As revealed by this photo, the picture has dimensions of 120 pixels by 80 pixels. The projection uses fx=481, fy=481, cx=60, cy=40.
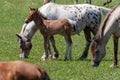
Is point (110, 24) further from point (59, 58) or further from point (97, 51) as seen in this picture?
point (59, 58)

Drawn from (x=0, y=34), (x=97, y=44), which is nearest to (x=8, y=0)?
(x=0, y=34)

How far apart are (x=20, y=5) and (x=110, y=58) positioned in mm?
19305

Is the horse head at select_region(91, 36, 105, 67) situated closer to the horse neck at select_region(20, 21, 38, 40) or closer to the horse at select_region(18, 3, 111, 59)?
the horse at select_region(18, 3, 111, 59)

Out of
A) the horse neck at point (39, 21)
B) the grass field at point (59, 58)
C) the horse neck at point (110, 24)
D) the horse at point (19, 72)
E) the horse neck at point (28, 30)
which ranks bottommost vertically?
the grass field at point (59, 58)

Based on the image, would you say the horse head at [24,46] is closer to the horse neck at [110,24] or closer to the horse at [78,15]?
the horse at [78,15]

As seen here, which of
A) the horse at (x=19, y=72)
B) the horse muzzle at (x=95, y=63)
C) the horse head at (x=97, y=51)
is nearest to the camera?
the horse at (x=19, y=72)

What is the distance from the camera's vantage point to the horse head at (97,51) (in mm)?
Result: 12422

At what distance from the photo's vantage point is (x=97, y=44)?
12.4 meters

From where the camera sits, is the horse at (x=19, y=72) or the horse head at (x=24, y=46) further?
the horse head at (x=24, y=46)

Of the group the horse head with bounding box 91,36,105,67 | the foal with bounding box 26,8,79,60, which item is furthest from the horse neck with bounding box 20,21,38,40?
the horse head with bounding box 91,36,105,67

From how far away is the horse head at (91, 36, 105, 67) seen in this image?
12.4m

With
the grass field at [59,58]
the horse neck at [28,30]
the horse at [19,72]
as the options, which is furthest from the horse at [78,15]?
the horse at [19,72]

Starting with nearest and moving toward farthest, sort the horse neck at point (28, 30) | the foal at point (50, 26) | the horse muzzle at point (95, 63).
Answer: the horse muzzle at point (95, 63) < the foal at point (50, 26) < the horse neck at point (28, 30)

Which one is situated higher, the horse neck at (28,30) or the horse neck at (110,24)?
the horse neck at (110,24)
